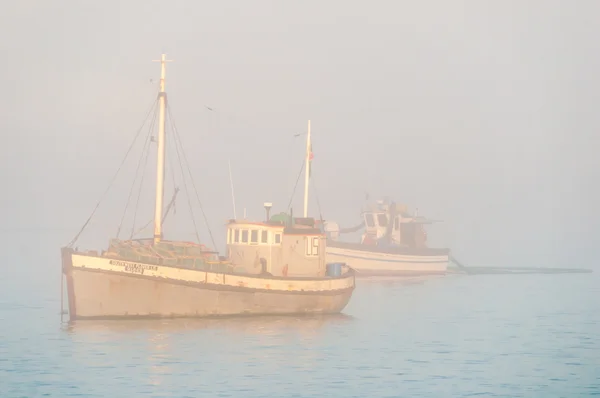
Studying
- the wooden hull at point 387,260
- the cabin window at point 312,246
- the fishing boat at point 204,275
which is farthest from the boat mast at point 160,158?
the wooden hull at point 387,260

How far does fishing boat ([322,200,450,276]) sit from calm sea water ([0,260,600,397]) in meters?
32.9

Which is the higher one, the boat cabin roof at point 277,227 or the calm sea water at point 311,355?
the boat cabin roof at point 277,227

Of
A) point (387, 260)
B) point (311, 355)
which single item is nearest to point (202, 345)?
point (311, 355)

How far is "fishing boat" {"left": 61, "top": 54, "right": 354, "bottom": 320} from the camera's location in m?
49.2

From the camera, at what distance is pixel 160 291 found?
49.9 metres

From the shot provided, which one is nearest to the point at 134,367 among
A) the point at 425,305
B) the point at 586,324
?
the point at 586,324

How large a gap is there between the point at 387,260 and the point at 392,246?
6.96 ft

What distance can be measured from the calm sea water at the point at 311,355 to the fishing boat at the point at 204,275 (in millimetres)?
870

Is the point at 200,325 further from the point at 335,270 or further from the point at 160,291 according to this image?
the point at 335,270

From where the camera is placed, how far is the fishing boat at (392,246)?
334 feet

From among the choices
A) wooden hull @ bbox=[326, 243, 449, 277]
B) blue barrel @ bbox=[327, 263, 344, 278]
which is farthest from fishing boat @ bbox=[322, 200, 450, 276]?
blue barrel @ bbox=[327, 263, 344, 278]

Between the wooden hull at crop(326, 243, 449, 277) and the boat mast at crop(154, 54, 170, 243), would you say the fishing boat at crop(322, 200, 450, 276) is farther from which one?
the boat mast at crop(154, 54, 170, 243)

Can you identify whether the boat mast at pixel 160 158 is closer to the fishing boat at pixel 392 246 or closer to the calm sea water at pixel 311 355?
the calm sea water at pixel 311 355

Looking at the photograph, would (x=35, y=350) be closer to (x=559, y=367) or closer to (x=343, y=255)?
(x=559, y=367)
